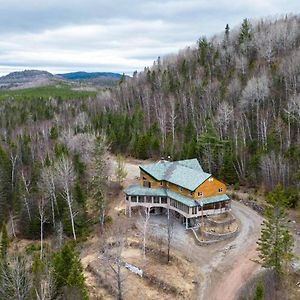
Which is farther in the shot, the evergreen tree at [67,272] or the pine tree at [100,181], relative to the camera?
the pine tree at [100,181]

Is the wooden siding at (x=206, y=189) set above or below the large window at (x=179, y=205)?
above

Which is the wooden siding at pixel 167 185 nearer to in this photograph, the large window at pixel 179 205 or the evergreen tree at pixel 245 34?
the large window at pixel 179 205

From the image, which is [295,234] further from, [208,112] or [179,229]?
[208,112]

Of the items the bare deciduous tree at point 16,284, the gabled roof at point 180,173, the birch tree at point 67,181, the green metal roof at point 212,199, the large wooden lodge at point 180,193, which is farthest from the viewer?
the birch tree at point 67,181

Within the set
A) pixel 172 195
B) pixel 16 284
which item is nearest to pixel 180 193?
pixel 172 195

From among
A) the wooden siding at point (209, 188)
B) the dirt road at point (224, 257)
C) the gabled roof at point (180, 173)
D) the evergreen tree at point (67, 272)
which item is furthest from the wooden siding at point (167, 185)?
the evergreen tree at point (67, 272)

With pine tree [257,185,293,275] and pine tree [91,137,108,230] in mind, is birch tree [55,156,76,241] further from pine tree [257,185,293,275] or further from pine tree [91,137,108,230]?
pine tree [257,185,293,275]
